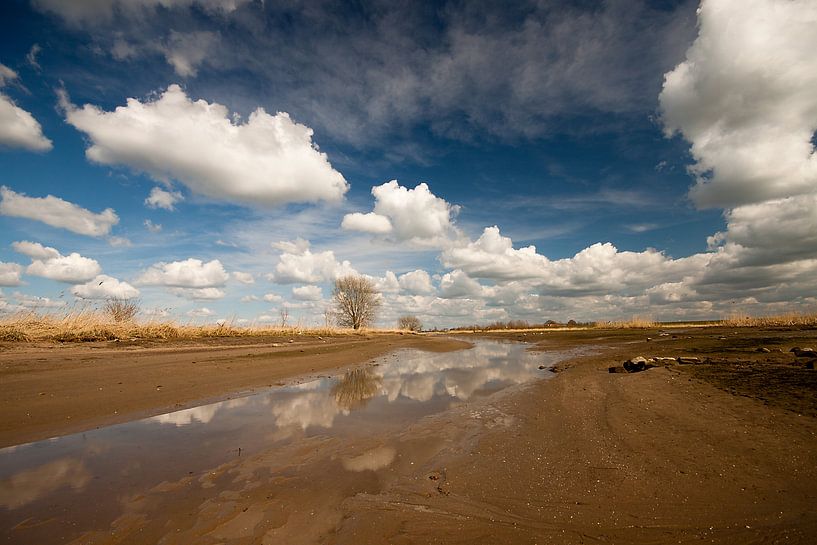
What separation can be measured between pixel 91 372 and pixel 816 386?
17.2 m

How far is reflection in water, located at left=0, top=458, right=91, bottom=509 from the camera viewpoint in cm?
410

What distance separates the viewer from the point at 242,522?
3.69 metres

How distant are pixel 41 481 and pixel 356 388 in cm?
757

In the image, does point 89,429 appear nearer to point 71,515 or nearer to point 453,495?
point 71,515

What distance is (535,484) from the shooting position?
14.3 feet

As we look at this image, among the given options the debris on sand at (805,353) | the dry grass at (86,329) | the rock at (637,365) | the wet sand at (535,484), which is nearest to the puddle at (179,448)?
the wet sand at (535,484)

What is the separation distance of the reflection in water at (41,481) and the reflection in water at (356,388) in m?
4.90

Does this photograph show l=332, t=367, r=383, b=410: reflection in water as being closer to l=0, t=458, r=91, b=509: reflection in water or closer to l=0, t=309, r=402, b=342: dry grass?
l=0, t=458, r=91, b=509: reflection in water

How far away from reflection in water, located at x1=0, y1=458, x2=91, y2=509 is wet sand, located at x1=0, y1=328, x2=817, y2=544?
3.53 feet

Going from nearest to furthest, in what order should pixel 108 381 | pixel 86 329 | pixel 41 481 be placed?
pixel 41 481, pixel 108 381, pixel 86 329

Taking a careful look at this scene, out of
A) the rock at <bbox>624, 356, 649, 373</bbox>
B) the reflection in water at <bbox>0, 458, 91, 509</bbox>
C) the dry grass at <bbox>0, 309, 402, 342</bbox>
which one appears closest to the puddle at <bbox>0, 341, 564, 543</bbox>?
the reflection in water at <bbox>0, 458, 91, 509</bbox>

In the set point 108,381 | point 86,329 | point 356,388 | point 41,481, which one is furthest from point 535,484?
point 86,329

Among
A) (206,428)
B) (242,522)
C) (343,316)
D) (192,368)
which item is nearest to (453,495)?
(242,522)

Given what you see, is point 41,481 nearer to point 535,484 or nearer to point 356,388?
point 535,484
